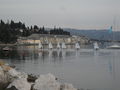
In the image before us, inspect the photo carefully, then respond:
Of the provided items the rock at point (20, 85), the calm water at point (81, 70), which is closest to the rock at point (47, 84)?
the rock at point (20, 85)

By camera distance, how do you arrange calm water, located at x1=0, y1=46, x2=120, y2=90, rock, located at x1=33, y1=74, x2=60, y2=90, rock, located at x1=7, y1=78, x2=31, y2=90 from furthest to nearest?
calm water, located at x1=0, y1=46, x2=120, y2=90 → rock, located at x1=33, y1=74, x2=60, y2=90 → rock, located at x1=7, y1=78, x2=31, y2=90

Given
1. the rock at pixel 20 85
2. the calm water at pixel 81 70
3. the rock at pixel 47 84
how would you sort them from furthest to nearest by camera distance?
the calm water at pixel 81 70
the rock at pixel 47 84
the rock at pixel 20 85

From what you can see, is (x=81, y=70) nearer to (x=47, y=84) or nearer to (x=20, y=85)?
(x=47, y=84)

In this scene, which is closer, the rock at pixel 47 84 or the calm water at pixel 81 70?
the rock at pixel 47 84

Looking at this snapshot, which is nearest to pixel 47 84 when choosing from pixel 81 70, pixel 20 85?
pixel 20 85

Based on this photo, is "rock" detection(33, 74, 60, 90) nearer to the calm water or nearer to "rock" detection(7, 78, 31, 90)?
"rock" detection(7, 78, 31, 90)

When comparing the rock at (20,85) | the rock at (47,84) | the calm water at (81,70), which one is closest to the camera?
the rock at (20,85)

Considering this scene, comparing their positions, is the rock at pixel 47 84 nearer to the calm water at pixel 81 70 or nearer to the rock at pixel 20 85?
the rock at pixel 20 85

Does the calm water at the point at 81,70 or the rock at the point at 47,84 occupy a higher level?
the rock at the point at 47,84

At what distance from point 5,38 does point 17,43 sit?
29.6 meters

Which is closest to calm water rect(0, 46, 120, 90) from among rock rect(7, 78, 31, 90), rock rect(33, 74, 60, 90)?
rock rect(33, 74, 60, 90)

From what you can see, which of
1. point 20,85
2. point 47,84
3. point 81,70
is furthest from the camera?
point 81,70

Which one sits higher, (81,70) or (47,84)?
(47,84)

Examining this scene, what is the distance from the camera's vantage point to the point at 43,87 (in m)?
15.9
